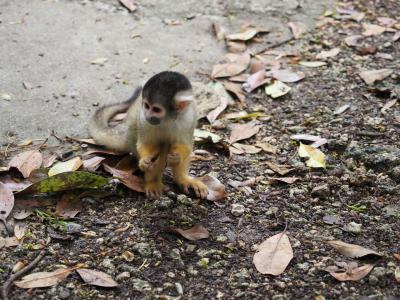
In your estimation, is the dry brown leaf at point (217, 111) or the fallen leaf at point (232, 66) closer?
the dry brown leaf at point (217, 111)

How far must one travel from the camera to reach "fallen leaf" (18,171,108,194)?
2.73 m

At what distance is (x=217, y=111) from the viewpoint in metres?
3.70

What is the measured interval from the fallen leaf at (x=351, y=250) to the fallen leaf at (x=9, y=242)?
1339 millimetres

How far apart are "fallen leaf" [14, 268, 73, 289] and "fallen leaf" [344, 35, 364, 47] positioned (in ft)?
9.83

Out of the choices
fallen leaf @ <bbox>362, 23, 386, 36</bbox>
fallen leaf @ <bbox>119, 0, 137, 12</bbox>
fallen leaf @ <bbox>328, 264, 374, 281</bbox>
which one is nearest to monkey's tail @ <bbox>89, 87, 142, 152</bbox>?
fallen leaf @ <bbox>328, 264, 374, 281</bbox>

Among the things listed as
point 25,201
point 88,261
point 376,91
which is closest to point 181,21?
point 376,91

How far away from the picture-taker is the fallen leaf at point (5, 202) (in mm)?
2634

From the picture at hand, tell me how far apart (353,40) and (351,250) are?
8.21 ft

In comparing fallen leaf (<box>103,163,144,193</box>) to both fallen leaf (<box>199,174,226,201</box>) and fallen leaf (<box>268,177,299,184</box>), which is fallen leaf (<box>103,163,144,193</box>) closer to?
fallen leaf (<box>199,174,226,201</box>)

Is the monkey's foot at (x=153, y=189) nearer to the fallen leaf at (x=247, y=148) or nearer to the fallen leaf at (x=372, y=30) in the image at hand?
the fallen leaf at (x=247, y=148)

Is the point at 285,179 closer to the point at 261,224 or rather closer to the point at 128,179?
the point at 261,224

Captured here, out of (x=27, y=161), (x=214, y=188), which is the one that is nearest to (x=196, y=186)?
(x=214, y=188)

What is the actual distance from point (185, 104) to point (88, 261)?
0.85 m

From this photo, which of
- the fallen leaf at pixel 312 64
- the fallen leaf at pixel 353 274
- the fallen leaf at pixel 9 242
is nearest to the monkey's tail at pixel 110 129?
the fallen leaf at pixel 9 242
